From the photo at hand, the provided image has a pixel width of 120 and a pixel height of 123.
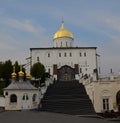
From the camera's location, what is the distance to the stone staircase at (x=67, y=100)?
96.5ft

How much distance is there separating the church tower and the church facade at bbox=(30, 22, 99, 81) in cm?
226

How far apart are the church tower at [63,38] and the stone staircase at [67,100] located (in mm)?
25341

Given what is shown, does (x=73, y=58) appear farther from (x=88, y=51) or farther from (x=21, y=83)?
(x=21, y=83)

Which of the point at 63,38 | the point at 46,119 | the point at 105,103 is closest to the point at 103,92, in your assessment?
the point at 105,103

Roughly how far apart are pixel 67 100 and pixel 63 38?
114ft

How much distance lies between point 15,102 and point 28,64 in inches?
1120

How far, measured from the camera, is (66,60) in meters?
63.2

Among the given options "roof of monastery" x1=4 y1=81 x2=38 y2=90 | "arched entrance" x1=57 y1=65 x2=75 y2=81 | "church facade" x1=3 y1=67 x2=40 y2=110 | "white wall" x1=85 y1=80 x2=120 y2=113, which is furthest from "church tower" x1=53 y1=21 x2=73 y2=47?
"white wall" x1=85 y1=80 x2=120 y2=113

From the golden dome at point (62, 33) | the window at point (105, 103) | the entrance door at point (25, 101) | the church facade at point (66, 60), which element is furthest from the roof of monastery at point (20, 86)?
the golden dome at point (62, 33)

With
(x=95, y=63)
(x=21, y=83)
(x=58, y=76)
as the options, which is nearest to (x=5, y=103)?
(x=21, y=83)

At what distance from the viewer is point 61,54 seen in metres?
63.6

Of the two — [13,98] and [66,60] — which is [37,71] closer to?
[66,60]

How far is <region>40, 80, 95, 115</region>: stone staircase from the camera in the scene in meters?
29.4

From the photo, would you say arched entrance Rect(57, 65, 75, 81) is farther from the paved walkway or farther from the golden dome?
the paved walkway
